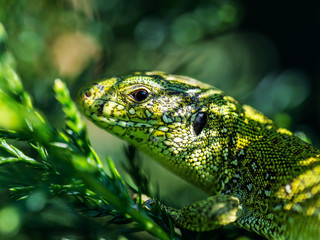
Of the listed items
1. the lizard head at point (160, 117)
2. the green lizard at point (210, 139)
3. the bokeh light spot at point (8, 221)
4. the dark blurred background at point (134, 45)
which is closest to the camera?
the bokeh light spot at point (8, 221)

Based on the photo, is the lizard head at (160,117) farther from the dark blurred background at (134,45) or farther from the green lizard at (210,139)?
the dark blurred background at (134,45)

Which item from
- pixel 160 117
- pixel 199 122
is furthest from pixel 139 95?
pixel 199 122

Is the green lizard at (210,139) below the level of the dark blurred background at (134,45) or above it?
below

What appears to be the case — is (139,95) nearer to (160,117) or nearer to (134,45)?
(160,117)

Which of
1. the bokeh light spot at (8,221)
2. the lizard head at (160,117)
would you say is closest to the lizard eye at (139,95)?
the lizard head at (160,117)

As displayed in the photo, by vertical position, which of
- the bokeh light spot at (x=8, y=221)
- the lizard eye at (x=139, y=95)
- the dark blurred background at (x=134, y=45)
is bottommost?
the bokeh light spot at (x=8, y=221)

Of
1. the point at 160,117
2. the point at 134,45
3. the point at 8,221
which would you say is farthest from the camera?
the point at 134,45

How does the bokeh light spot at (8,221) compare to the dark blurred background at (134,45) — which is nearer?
the bokeh light spot at (8,221)
